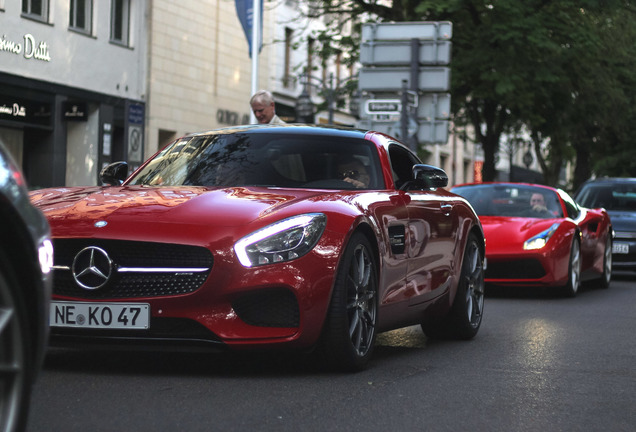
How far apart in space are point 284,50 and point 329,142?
32.8 meters

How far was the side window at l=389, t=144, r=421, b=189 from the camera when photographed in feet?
26.9

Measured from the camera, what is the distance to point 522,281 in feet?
44.3

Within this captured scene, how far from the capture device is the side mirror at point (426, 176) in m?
7.95

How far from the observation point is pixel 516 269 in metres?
13.5

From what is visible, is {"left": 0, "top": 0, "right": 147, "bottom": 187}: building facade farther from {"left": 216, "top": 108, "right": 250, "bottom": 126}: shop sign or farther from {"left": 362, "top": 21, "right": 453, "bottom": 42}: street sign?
{"left": 362, "top": 21, "right": 453, "bottom": 42}: street sign

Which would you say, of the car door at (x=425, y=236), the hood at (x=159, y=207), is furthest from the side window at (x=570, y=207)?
the hood at (x=159, y=207)

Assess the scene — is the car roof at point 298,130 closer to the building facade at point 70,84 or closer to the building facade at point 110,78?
the building facade at point 110,78

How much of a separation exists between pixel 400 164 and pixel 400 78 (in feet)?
38.2

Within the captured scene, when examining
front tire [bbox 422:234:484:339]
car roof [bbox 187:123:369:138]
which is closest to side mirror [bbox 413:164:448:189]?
car roof [bbox 187:123:369:138]

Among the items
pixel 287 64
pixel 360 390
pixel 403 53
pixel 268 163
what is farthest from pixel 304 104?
pixel 360 390

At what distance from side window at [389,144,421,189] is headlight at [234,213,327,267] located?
183 cm

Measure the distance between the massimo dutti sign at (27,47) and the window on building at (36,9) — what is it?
1.54 feet

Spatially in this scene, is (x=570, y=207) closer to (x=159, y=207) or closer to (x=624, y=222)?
(x=624, y=222)

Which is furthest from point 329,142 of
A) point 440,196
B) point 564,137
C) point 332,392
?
point 564,137
